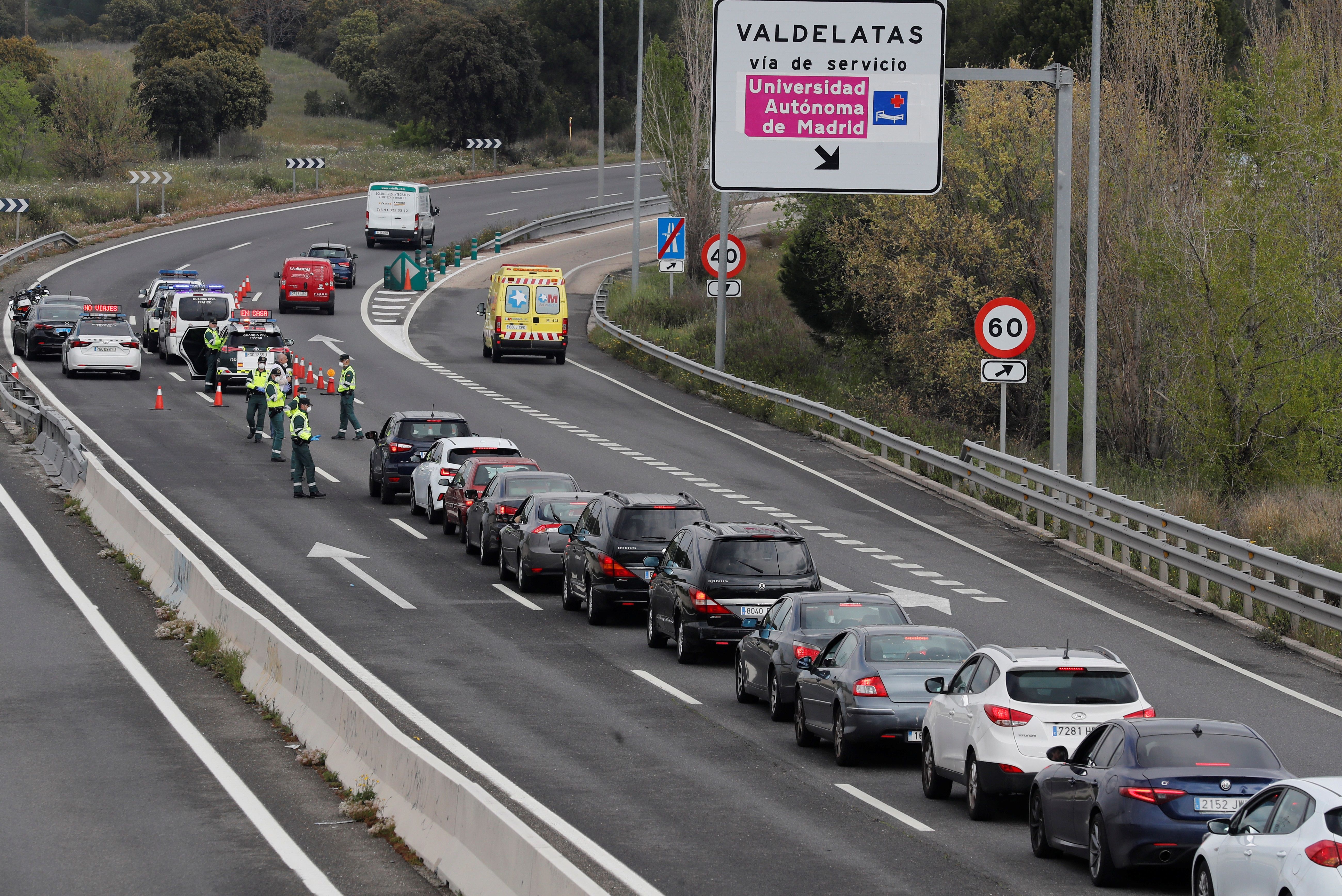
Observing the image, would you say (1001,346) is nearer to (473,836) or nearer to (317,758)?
(317,758)

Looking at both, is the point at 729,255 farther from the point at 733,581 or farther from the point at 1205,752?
the point at 1205,752

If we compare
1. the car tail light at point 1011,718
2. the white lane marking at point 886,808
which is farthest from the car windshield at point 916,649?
the car tail light at point 1011,718

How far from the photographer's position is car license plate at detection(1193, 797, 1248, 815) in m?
11.1

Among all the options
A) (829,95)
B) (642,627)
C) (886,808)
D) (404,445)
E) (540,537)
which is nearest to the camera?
(886,808)

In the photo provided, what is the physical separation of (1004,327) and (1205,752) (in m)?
17.5

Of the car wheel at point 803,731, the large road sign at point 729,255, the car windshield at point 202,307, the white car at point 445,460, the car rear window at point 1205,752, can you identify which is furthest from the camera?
the car windshield at point 202,307

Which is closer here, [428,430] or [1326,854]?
[1326,854]

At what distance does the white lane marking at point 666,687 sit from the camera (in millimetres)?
18188

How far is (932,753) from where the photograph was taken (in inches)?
565

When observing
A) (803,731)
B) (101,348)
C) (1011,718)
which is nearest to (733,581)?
(803,731)

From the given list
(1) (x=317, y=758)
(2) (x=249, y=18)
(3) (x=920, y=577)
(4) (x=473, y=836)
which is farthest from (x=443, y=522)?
(2) (x=249, y=18)

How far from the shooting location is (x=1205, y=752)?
11.3 metres

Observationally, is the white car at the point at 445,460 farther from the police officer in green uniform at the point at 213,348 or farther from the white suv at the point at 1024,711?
the white suv at the point at 1024,711

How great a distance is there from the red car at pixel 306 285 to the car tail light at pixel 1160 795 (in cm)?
4800
